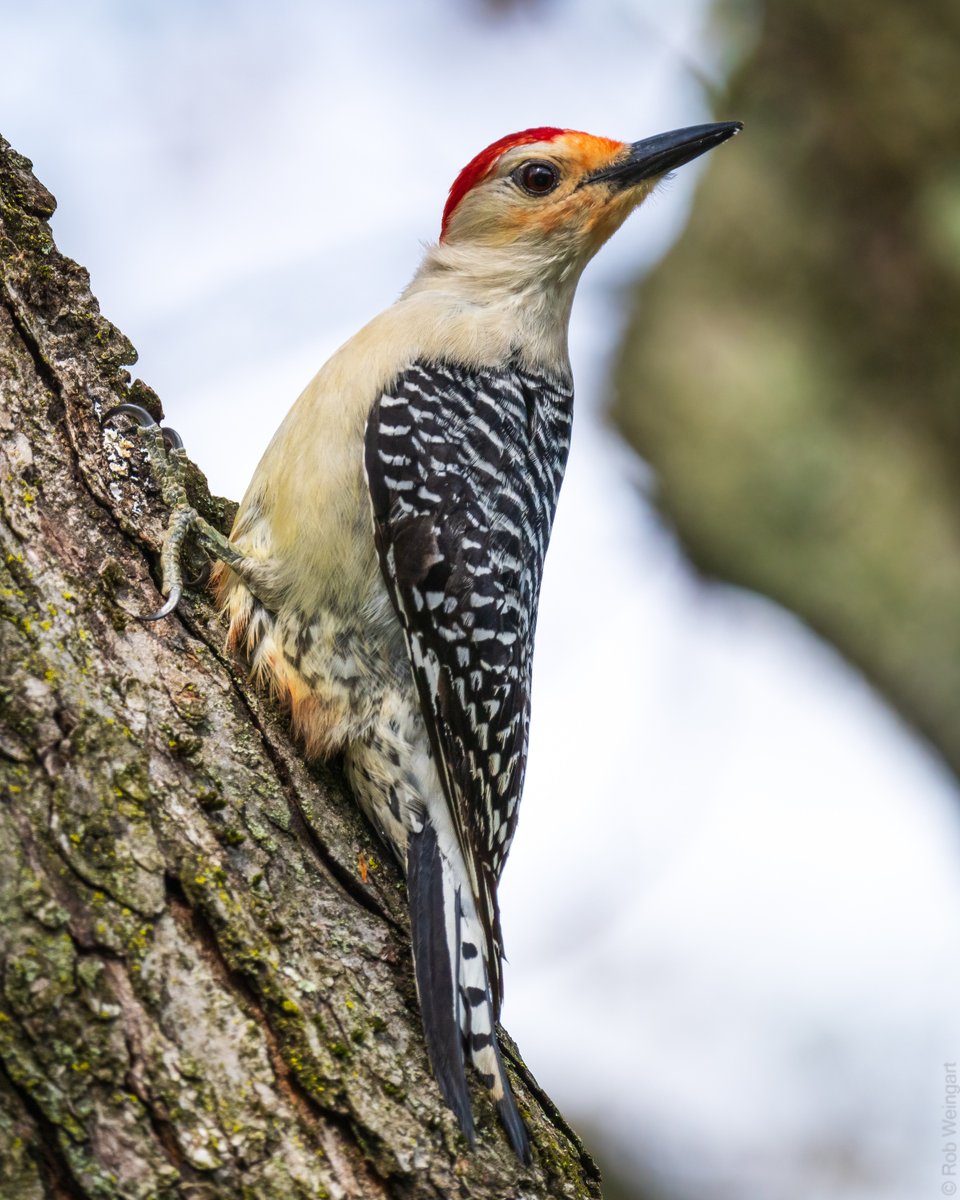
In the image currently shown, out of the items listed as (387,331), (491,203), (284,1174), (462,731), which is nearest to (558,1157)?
(284,1174)

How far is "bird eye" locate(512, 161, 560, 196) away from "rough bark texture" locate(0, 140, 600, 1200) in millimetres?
2304

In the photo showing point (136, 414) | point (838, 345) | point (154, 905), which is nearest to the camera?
point (154, 905)

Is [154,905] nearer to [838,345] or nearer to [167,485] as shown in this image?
[167,485]

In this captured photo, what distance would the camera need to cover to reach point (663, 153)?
15.8ft

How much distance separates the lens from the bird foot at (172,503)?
3.19 meters

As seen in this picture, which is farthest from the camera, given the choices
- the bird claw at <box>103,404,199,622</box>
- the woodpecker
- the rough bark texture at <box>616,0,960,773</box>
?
the rough bark texture at <box>616,0,960,773</box>

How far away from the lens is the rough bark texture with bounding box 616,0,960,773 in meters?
5.88

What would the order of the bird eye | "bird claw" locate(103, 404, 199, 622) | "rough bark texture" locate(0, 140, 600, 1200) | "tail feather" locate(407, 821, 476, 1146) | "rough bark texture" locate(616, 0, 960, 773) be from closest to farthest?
"rough bark texture" locate(0, 140, 600, 1200)
"tail feather" locate(407, 821, 476, 1146)
"bird claw" locate(103, 404, 199, 622)
the bird eye
"rough bark texture" locate(616, 0, 960, 773)

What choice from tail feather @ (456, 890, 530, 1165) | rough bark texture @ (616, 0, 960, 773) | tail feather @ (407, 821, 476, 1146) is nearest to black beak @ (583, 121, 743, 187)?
rough bark texture @ (616, 0, 960, 773)

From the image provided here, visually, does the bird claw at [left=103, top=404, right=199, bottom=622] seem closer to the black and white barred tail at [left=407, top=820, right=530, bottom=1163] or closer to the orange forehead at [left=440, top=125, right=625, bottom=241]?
the black and white barred tail at [left=407, top=820, right=530, bottom=1163]

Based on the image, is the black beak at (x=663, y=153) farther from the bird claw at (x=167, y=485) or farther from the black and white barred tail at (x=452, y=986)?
the black and white barred tail at (x=452, y=986)

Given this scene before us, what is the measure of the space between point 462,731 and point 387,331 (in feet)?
4.81

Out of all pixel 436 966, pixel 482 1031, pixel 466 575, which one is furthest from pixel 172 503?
pixel 482 1031

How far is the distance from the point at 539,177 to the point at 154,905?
358 cm
